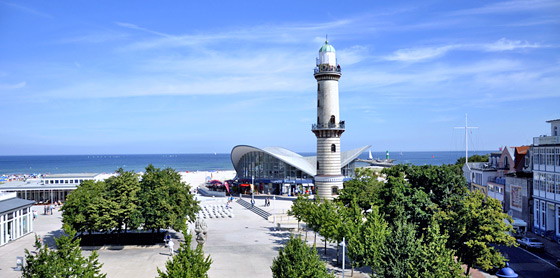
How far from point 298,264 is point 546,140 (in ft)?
118

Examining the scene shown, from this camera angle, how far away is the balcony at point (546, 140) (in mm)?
42706

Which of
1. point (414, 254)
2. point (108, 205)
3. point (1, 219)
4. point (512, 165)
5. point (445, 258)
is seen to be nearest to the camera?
point (445, 258)

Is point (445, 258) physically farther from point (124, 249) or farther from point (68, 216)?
point (68, 216)

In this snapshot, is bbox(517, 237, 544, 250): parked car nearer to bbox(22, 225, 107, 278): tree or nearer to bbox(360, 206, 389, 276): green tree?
bbox(360, 206, 389, 276): green tree

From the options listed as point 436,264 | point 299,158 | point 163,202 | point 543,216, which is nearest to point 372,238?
point 436,264

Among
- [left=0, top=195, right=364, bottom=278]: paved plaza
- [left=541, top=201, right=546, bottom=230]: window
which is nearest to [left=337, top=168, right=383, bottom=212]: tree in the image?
[left=0, top=195, right=364, bottom=278]: paved plaza

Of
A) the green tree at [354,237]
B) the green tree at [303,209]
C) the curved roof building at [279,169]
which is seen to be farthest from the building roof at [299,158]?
the green tree at [354,237]

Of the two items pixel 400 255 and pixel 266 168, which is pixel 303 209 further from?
pixel 266 168

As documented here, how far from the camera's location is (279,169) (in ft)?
260

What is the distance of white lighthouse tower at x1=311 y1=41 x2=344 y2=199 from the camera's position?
184 ft

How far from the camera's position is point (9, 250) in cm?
3669

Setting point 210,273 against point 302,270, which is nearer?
point 302,270

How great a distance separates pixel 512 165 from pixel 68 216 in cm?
5061

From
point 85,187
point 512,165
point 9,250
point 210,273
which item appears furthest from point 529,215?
point 9,250
